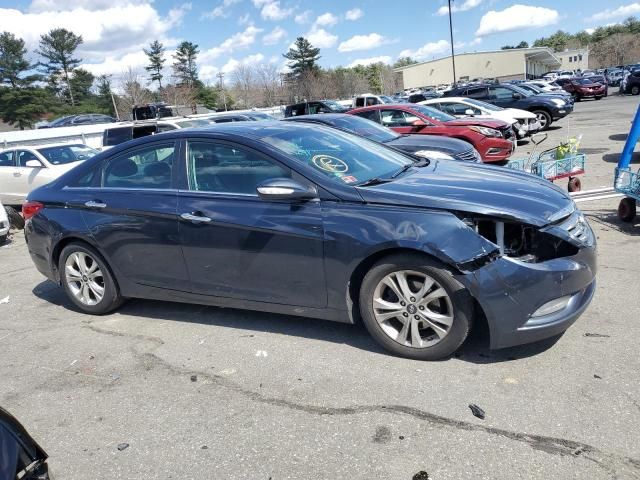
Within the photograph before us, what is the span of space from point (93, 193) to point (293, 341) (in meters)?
2.29

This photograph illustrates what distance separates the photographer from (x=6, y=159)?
12125 millimetres

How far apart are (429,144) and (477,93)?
14.1m

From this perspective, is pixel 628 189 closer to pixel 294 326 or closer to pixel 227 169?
pixel 294 326

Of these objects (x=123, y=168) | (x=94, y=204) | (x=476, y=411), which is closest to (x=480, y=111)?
(x=123, y=168)

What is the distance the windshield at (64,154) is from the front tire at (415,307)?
34.8 feet

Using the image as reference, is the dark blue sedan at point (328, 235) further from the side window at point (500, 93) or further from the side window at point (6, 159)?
the side window at point (500, 93)

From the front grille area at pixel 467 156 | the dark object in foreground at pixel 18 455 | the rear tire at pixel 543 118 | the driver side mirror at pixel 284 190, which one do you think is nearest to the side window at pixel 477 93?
the rear tire at pixel 543 118

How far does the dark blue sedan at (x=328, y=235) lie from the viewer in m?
3.32

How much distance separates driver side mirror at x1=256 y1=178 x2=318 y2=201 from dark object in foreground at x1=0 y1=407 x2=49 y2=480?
2.08 metres

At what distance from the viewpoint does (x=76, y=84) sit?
70688 mm

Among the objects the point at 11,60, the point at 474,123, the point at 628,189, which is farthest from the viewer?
the point at 11,60

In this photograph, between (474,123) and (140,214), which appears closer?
(140,214)

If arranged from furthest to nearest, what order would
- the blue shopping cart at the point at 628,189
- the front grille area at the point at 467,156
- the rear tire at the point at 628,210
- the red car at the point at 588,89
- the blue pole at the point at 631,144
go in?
the red car at the point at 588,89 → the front grille area at the point at 467,156 → the blue pole at the point at 631,144 → the rear tire at the point at 628,210 → the blue shopping cart at the point at 628,189

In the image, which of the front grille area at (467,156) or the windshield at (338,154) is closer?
the windshield at (338,154)
